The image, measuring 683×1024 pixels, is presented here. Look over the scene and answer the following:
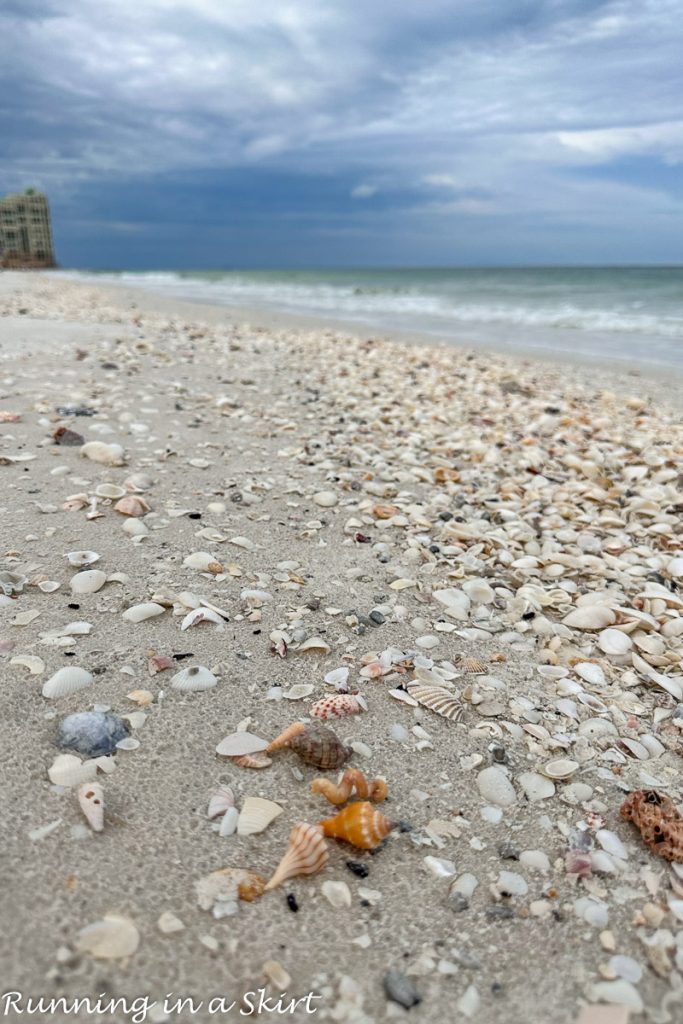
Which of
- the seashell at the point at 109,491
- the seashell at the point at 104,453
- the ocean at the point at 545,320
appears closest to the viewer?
Result: the seashell at the point at 109,491

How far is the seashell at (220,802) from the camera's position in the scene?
1.85m

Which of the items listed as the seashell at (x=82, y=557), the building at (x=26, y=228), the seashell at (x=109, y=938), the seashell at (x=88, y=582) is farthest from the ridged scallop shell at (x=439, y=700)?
the building at (x=26, y=228)

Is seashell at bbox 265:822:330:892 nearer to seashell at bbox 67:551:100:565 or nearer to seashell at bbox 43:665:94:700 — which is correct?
seashell at bbox 43:665:94:700

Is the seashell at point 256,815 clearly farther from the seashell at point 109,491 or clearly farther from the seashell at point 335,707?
the seashell at point 109,491

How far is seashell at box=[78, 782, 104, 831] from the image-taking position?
1.75m

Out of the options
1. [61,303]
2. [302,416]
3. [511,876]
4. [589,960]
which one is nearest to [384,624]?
[511,876]

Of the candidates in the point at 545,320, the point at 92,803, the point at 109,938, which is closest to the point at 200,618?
the point at 92,803

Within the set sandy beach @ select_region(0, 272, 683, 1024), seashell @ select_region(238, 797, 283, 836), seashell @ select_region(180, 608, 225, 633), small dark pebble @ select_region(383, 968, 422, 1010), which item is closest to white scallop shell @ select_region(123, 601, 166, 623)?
sandy beach @ select_region(0, 272, 683, 1024)

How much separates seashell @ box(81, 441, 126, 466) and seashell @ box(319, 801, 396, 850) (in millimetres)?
2971

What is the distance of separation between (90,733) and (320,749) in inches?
26.5

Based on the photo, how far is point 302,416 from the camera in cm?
589

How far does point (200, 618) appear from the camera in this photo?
265cm

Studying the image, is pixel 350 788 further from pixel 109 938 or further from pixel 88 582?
pixel 88 582

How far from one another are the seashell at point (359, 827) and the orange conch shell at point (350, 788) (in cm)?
7
